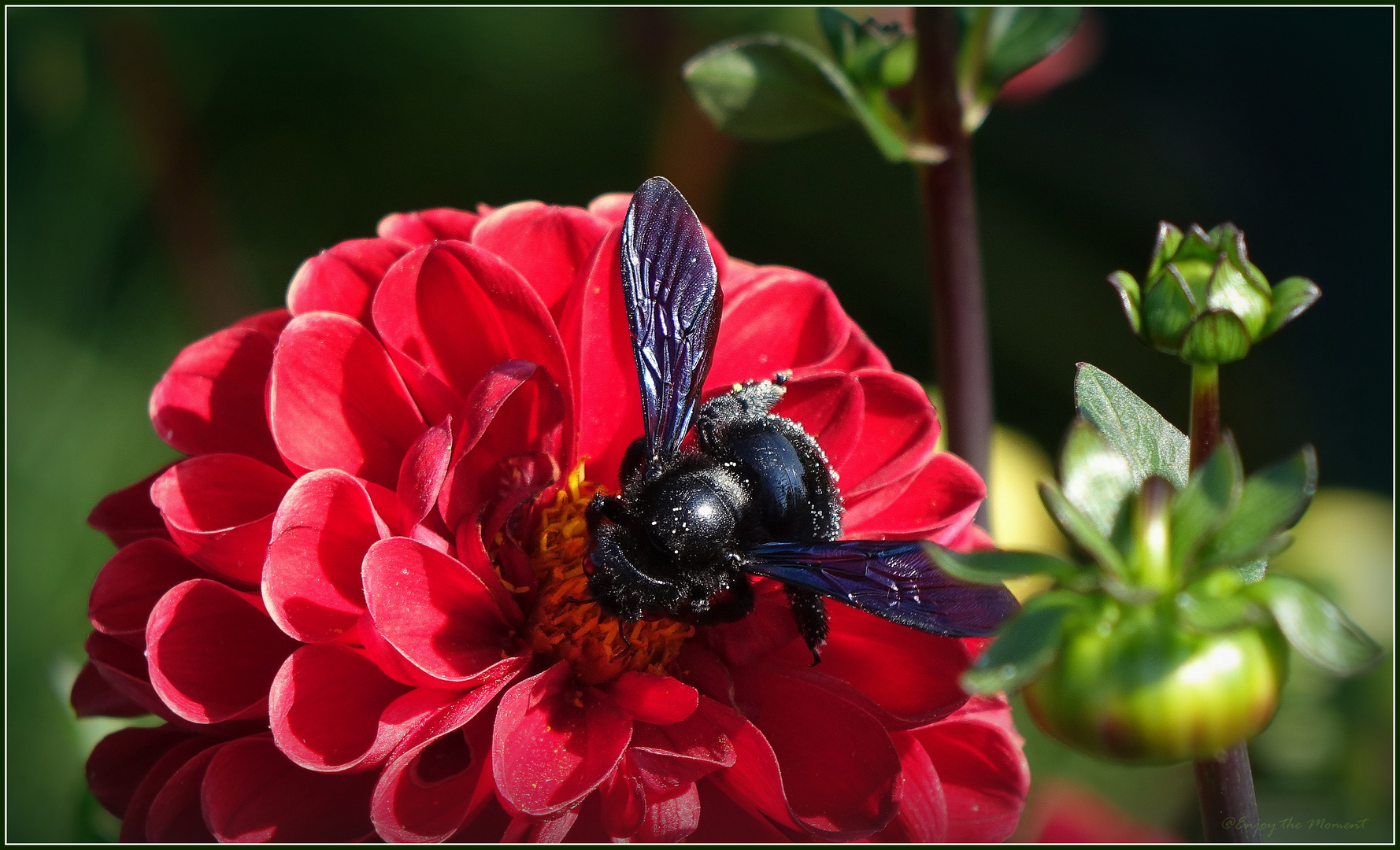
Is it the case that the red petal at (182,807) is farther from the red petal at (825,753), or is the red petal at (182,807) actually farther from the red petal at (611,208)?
the red petal at (611,208)

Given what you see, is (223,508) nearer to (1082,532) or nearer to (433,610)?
(433,610)

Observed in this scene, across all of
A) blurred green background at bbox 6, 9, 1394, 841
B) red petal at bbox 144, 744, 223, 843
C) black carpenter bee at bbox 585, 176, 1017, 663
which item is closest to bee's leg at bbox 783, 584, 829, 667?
black carpenter bee at bbox 585, 176, 1017, 663

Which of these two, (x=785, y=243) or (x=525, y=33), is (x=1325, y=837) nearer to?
(x=785, y=243)

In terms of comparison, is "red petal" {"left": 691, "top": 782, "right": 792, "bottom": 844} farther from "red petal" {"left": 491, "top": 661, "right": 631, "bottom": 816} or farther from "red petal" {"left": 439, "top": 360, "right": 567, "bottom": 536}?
"red petal" {"left": 439, "top": 360, "right": 567, "bottom": 536}

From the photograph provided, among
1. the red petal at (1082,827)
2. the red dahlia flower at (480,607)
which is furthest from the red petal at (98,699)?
the red petal at (1082,827)

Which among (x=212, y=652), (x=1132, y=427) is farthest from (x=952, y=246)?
(x=212, y=652)

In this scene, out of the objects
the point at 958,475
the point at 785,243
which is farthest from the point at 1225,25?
the point at 958,475
